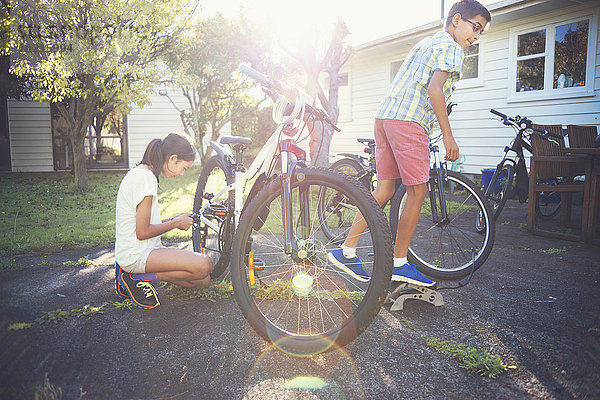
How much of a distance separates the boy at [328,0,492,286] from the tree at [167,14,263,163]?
7817 millimetres

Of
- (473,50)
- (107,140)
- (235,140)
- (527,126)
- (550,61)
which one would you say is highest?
(473,50)

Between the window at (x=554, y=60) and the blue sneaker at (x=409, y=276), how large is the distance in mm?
6697

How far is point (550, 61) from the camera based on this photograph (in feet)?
25.6

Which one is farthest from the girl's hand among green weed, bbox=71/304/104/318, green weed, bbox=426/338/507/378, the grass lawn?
the grass lawn

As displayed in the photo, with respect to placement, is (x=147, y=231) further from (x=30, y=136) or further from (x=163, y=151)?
(x=30, y=136)

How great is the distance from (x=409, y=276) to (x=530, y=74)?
7534mm

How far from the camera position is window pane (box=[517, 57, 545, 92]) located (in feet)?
26.5

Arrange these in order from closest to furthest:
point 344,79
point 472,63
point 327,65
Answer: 1. point 327,65
2. point 472,63
3. point 344,79

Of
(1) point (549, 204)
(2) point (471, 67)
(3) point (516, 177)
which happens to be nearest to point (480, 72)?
(2) point (471, 67)

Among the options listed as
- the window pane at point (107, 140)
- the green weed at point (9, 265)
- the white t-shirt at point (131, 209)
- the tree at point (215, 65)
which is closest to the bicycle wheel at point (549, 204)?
the white t-shirt at point (131, 209)

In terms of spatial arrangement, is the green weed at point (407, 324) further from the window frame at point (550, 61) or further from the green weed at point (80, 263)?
the window frame at point (550, 61)

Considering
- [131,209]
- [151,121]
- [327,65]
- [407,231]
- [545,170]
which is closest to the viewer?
[131,209]

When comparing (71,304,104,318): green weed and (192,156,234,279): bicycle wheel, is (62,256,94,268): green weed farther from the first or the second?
(71,304,104,318): green weed

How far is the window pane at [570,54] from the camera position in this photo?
24.5ft
